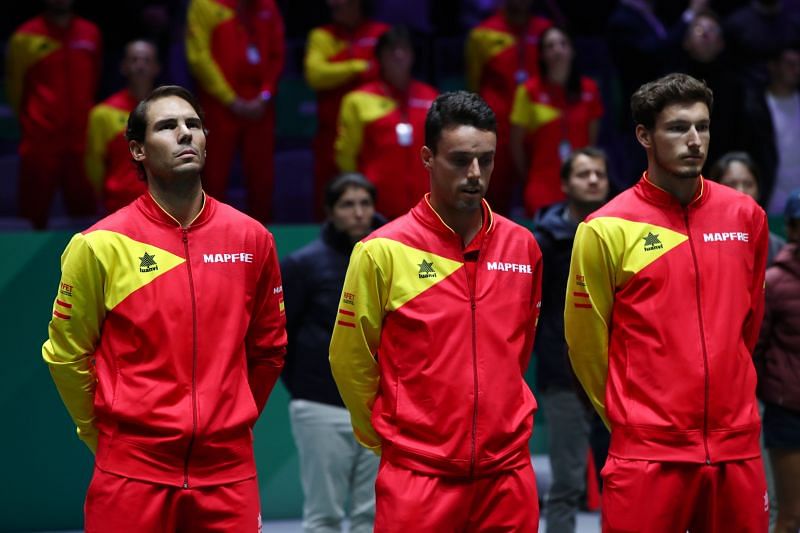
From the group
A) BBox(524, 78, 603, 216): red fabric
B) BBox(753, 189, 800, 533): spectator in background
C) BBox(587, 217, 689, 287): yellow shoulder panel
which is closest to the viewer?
BBox(587, 217, 689, 287): yellow shoulder panel

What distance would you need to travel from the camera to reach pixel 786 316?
6.15 m

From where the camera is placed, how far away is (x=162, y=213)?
4.57 meters

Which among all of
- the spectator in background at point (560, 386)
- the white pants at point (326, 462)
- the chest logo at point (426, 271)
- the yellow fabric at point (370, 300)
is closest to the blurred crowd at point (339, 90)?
the spectator in background at point (560, 386)

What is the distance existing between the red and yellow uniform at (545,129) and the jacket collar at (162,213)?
179 inches

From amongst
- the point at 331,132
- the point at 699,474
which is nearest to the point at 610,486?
the point at 699,474

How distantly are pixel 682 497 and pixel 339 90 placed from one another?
5055 mm

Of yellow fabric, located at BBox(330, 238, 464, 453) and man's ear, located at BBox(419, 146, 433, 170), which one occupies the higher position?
man's ear, located at BBox(419, 146, 433, 170)

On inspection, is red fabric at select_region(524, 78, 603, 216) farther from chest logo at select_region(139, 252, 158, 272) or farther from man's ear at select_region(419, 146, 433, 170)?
chest logo at select_region(139, 252, 158, 272)

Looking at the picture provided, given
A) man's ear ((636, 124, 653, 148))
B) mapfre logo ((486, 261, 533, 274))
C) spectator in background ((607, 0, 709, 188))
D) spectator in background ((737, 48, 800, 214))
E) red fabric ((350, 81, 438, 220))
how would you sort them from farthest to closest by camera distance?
spectator in background ((607, 0, 709, 188)) → spectator in background ((737, 48, 800, 214)) → red fabric ((350, 81, 438, 220)) → man's ear ((636, 124, 653, 148)) → mapfre logo ((486, 261, 533, 274))

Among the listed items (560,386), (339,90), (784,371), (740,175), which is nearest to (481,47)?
(339,90)

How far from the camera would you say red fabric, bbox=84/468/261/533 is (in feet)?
14.3

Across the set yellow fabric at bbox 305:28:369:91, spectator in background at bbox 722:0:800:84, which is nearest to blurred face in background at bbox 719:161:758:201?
spectator in background at bbox 722:0:800:84

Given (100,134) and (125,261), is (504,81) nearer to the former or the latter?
(100,134)

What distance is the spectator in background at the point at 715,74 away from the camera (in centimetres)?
898
